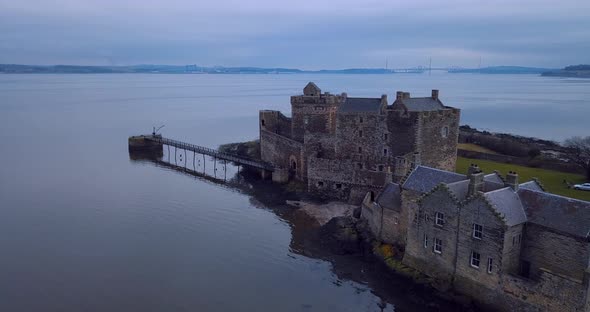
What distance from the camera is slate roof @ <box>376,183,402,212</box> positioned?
2658 cm

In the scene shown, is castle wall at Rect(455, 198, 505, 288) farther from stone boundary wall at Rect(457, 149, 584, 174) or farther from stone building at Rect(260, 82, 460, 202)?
stone boundary wall at Rect(457, 149, 584, 174)

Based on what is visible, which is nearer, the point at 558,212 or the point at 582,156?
the point at 558,212

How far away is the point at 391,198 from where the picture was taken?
88.9ft

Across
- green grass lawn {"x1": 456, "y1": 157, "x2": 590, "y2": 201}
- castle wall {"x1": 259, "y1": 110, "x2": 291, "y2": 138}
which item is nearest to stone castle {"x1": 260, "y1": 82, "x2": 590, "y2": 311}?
green grass lawn {"x1": 456, "y1": 157, "x2": 590, "y2": 201}

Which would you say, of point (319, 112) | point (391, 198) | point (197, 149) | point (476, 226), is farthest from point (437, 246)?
point (197, 149)

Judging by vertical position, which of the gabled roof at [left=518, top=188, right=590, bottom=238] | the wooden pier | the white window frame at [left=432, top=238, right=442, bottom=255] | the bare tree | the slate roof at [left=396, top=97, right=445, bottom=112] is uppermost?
the slate roof at [left=396, top=97, right=445, bottom=112]

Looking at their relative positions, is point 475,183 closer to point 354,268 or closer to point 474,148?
point 354,268

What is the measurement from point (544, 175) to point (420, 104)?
Answer: 1198 centimetres

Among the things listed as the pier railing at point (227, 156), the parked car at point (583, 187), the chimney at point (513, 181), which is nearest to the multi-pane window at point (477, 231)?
the chimney at point (513, 181)

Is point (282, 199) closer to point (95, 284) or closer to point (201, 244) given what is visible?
point (201, 244)

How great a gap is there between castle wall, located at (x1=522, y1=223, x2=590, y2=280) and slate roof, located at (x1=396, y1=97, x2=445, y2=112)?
54.5ft

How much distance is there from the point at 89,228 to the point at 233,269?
1174 centimetres

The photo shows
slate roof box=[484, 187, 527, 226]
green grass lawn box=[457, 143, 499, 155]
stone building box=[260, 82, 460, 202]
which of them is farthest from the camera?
green grass lawn box=[457, 143, 499, 155]

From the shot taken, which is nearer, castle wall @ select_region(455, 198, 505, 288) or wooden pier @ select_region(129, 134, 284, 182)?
castle wall @ select_region(455, 198, 505, 288)
